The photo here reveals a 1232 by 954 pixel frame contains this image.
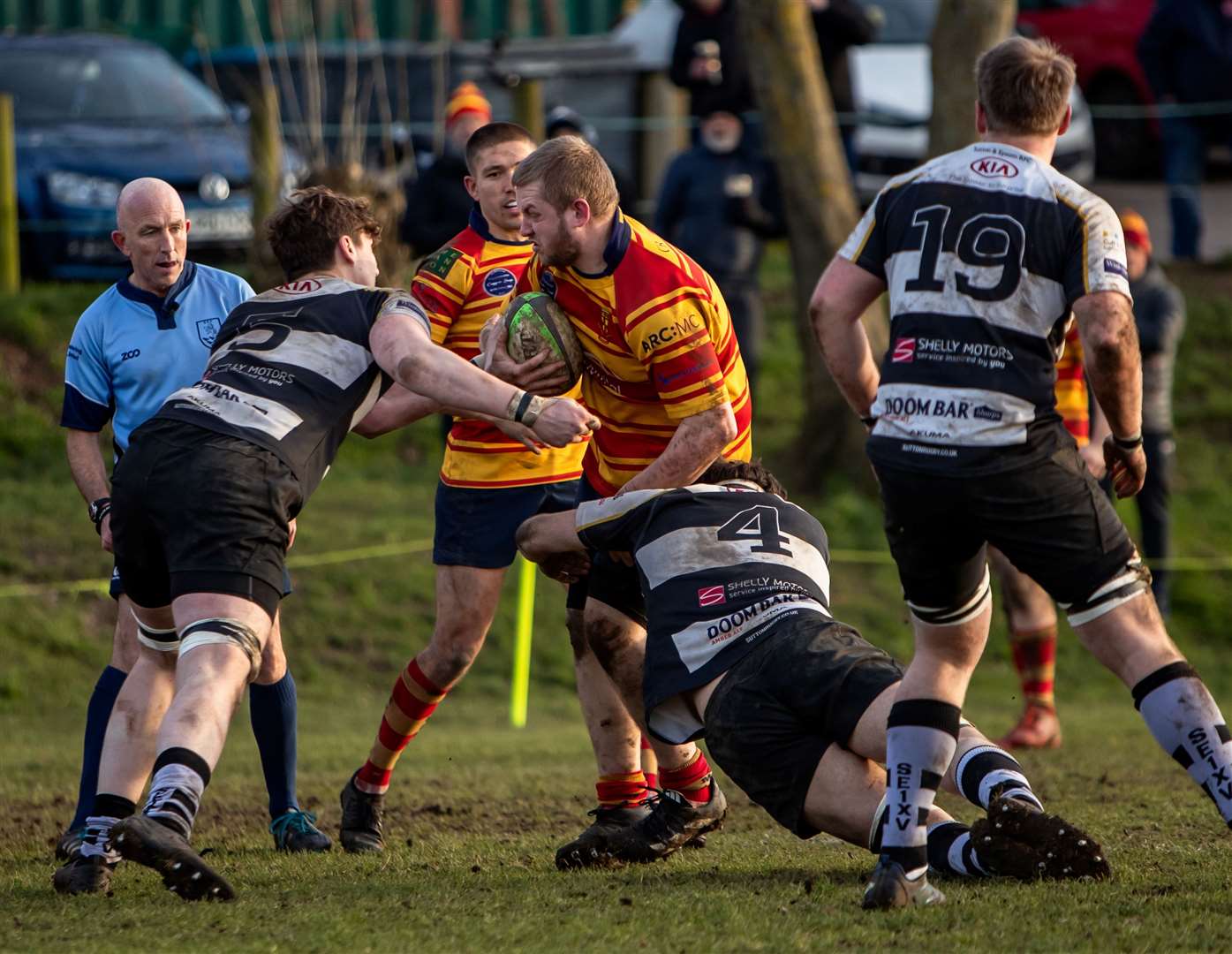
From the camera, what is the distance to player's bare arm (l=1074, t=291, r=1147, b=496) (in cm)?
474

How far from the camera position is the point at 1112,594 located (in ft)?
15.9

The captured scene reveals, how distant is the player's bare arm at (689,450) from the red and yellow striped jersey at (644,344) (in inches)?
1.5

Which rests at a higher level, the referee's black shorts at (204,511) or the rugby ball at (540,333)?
the rugby ball at (540,333)

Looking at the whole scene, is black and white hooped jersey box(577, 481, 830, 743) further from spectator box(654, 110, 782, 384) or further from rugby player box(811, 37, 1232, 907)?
spectator box(654, 110, 782, 384)

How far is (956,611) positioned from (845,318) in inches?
33.3

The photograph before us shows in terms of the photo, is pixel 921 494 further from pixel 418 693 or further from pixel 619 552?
pixel 418 693

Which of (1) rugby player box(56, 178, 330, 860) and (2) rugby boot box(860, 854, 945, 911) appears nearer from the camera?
(2) rugby boot box(860, 854, 945, 911)

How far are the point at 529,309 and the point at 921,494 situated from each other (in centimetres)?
156

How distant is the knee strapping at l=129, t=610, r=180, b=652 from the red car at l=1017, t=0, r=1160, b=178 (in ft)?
50.1

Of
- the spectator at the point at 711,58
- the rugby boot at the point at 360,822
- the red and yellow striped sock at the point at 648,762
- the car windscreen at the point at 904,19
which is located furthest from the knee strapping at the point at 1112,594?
the car windscreen at the point at 904,19

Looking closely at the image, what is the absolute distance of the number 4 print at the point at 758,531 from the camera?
5535mm

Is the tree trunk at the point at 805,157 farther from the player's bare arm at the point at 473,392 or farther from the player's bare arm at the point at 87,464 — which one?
the player's bare arm at the point at 473,392

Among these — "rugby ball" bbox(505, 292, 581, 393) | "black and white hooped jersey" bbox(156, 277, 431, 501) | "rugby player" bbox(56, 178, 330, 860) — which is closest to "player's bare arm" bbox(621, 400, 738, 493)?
"rugby ball" bbox(505, 292, 581, 393)

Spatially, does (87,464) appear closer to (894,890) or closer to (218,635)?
(218,635)
